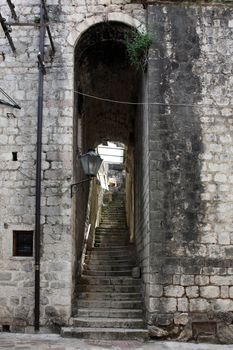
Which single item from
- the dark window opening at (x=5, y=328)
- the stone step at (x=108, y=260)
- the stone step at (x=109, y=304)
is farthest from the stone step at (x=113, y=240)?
the dark window opening at (x=5, y=328)

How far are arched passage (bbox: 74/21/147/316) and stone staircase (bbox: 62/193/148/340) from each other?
541 mm

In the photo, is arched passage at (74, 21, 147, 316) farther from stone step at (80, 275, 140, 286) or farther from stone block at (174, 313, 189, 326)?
stone block at (174, 313, 189, 326)

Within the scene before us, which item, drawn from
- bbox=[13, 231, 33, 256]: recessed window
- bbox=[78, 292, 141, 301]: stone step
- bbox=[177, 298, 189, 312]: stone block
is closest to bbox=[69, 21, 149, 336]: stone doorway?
bbox=[78, 292, 141, 301]: stone step

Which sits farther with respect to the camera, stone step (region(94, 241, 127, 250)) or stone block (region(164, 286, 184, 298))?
stone step (region(94, 241, 127, 250))

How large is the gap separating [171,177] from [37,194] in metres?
2.25

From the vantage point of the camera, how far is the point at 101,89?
11.4 m

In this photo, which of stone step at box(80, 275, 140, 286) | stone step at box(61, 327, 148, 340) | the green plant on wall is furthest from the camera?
Result: stone step at box(80, 275, 140, 286)

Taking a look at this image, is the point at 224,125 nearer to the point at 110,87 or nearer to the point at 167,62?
the point at 167,62

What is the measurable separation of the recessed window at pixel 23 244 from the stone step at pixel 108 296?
146cm

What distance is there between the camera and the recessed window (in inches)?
325

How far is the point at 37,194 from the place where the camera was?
8.20 metres

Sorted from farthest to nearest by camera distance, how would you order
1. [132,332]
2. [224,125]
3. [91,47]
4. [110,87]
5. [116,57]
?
1. [110,87]
2. [116,57]
3. [91,47]
4. [224,125]
5. [132,332]

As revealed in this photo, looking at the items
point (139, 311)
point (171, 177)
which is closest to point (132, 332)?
point (139, 311)

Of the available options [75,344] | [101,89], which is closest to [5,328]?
[75,344]
